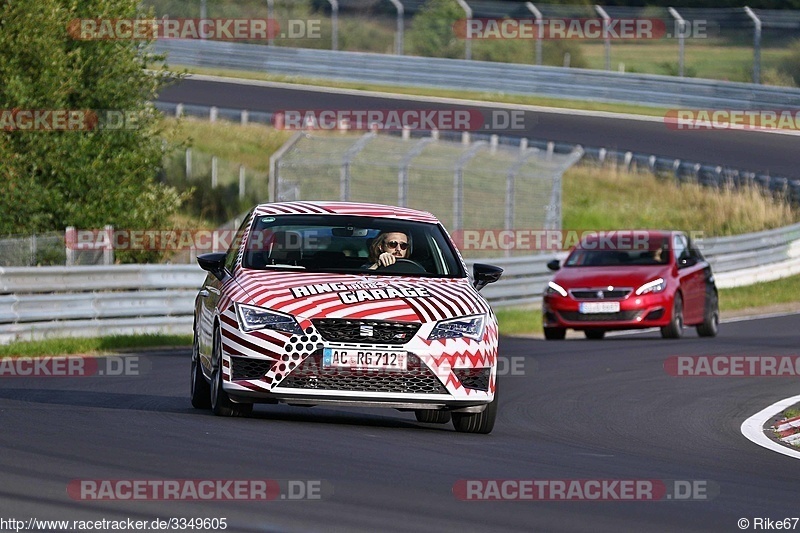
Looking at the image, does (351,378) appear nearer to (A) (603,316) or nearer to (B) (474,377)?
(B) (474,377)

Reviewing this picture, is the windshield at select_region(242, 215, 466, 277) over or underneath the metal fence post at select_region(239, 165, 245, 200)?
over

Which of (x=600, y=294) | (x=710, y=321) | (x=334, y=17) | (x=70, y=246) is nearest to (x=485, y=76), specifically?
(x=334, y=17)

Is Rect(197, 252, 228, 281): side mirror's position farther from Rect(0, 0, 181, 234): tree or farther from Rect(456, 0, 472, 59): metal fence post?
Rect(456, 0, 472, 59): metal fence post

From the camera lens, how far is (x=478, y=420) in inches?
425

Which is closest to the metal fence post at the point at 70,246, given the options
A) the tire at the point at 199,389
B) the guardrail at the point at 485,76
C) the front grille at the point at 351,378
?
the tire at the point at 199,389

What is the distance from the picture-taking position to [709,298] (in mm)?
22375

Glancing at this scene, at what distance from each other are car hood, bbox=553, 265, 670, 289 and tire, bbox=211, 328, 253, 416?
37.3ft

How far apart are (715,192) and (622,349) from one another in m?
17.4

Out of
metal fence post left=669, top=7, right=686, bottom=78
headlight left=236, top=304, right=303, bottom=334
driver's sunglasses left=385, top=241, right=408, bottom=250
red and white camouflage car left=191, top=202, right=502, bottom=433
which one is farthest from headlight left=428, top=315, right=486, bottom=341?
metal fence post left=669, top=7, right=686, bottom=78

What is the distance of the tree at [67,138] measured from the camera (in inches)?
909

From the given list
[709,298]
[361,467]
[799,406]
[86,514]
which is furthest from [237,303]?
[709,298]

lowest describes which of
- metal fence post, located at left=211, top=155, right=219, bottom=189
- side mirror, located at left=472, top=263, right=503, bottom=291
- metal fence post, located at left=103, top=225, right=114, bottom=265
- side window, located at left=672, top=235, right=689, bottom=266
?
metal fence post, located at left=211, top=155, right=219, bottom=189

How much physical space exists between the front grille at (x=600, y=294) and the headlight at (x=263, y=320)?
1162 centimetres

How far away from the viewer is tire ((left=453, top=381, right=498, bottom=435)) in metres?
10.8
